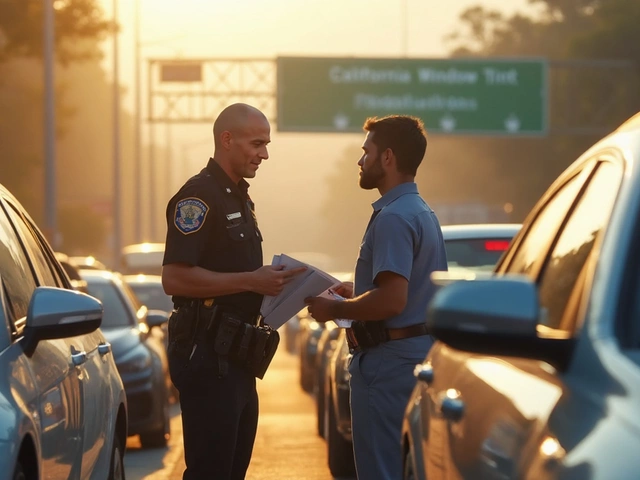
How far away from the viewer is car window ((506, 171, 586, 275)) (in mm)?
4227

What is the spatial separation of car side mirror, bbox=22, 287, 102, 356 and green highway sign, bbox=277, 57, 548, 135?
38.6m

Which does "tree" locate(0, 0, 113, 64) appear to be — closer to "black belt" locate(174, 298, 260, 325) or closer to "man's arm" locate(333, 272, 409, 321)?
"black belt" locate(174, 298, 260, 325)

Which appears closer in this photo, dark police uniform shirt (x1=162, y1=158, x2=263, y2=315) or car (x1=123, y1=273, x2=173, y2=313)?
dark police uniform shirt (x1=162, y1=158, x2=263, y2=315)

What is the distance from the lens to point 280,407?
64.8 ft

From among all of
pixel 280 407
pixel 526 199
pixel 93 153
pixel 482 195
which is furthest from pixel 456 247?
pixel 93 153

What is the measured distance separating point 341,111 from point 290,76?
1.66 metres

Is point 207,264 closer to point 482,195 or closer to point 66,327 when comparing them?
point 66,327

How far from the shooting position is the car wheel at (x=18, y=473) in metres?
4.31

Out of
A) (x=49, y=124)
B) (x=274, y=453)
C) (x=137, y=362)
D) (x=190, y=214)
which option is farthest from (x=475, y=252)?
(x=49, y=124)

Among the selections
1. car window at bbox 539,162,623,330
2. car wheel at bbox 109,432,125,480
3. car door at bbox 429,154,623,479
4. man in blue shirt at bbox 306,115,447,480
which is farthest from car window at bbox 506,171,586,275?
car wheel at bbox 109,432,125,480

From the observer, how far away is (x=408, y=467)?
206 inches

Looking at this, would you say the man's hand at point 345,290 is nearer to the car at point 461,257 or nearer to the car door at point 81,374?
the car door at point 81,374

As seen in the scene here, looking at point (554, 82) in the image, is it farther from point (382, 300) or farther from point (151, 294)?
point (382, 300)

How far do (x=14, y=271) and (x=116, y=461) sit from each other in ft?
4.97
